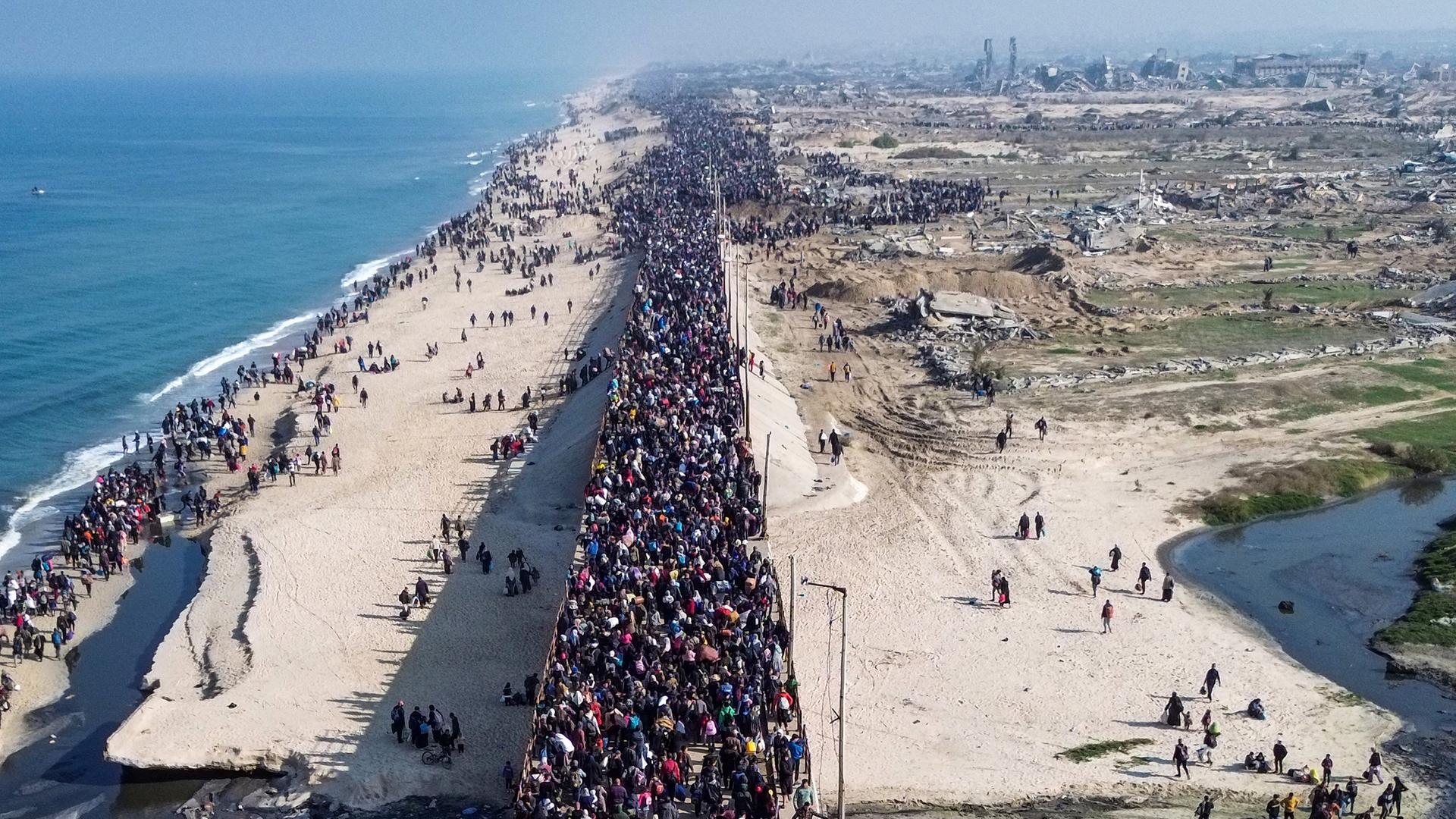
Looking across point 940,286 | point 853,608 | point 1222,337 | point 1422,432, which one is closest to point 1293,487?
point 1422,432

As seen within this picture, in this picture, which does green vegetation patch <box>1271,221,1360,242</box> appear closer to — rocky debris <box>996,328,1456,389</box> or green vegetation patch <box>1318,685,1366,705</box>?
rocky debris <box>996,328,1456,389</box>

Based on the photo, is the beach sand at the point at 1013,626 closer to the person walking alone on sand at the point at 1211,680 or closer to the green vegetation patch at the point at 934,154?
the person walking alone on sand at the point at 1211,680

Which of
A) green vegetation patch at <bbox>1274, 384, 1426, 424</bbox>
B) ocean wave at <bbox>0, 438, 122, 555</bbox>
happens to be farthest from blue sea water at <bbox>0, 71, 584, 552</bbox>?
green vegetation patch at <bbox>1274, 384, 1426, 424</bbox>

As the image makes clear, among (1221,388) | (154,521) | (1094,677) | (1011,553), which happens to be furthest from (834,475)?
(154,521)

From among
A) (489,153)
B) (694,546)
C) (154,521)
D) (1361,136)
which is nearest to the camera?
(694,546)

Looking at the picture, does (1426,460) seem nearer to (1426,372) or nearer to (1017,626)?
(1426,372)

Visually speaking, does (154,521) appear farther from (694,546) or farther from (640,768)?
(640,768)

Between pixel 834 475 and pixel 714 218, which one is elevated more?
pixel 714 218
